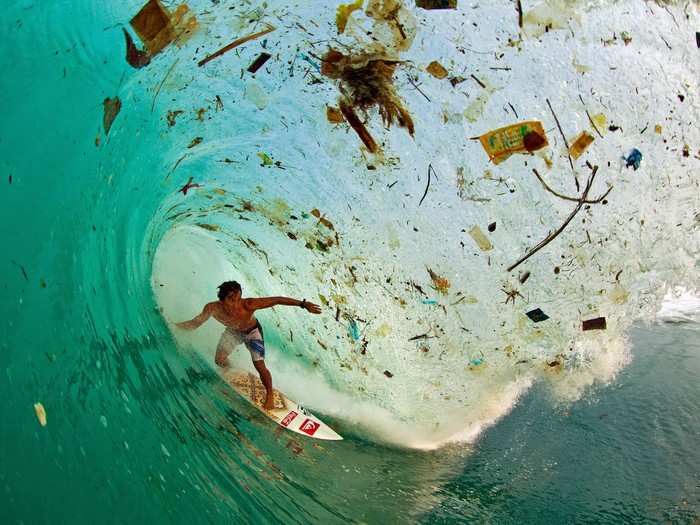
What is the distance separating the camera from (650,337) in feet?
7.00

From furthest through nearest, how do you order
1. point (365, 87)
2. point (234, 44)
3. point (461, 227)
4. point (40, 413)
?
point (461, 227) → point (365, 87) → point (234, 44) → point (40, 413)

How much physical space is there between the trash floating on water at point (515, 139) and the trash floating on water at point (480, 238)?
0.28 meters

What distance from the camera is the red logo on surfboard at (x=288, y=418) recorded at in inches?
86.9

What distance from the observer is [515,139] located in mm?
1996

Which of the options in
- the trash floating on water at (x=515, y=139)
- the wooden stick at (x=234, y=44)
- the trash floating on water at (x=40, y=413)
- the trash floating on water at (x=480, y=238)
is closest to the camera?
the trash floating on water at (x=40, y=413)

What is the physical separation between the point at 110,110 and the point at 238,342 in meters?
0.95

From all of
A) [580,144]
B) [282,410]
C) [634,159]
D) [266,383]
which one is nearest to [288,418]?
[282,410]

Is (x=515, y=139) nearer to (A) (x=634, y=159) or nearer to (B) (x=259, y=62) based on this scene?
(A) (x=634, y=159)

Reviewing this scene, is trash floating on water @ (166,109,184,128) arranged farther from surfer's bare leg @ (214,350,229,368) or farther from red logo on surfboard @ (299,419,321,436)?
red logo on surfboard @ (299,419,321,436)

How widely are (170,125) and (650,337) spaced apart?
1890 millimetres

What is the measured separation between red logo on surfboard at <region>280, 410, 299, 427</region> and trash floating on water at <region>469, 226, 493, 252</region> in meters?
0.97

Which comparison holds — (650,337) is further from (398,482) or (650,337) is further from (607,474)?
(398,482)

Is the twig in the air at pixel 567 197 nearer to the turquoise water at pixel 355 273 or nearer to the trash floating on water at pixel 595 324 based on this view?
the turquoise water at pixel 355 273

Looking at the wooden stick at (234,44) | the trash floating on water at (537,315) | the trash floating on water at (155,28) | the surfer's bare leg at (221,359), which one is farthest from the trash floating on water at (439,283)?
the trash floating on water at (155,28)
